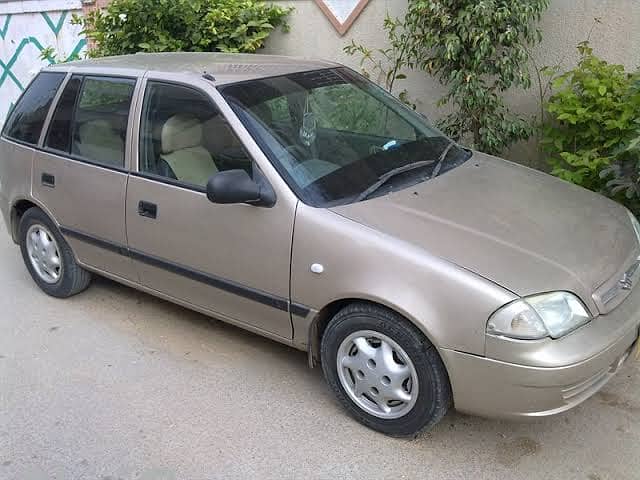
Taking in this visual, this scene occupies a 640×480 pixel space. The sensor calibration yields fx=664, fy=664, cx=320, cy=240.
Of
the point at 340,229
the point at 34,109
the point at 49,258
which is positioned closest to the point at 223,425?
the point at 340,229

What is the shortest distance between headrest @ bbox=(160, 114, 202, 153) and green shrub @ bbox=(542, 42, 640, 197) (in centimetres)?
268

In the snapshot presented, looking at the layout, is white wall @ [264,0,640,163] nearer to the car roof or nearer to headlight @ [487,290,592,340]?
the car roof

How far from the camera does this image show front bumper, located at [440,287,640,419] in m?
2.64

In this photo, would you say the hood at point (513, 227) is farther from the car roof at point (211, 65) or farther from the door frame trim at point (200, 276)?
the car roof at point (211, 65)

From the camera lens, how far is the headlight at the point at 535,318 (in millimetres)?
2646

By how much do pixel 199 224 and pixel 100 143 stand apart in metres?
1.07

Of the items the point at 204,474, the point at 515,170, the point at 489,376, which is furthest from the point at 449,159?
the point at 204,474

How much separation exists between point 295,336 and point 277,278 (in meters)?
0.32

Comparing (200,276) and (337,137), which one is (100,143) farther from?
(337,137)

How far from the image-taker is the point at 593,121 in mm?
4844

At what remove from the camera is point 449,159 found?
3.89m

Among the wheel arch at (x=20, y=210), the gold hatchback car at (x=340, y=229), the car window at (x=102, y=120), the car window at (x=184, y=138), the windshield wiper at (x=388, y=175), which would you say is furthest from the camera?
the wheel arch at (x=20, y=210)

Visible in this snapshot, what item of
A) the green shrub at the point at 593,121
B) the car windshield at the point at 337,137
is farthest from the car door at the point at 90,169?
the green shrub at the point at 593,121

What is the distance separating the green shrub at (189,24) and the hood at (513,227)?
4.04m
